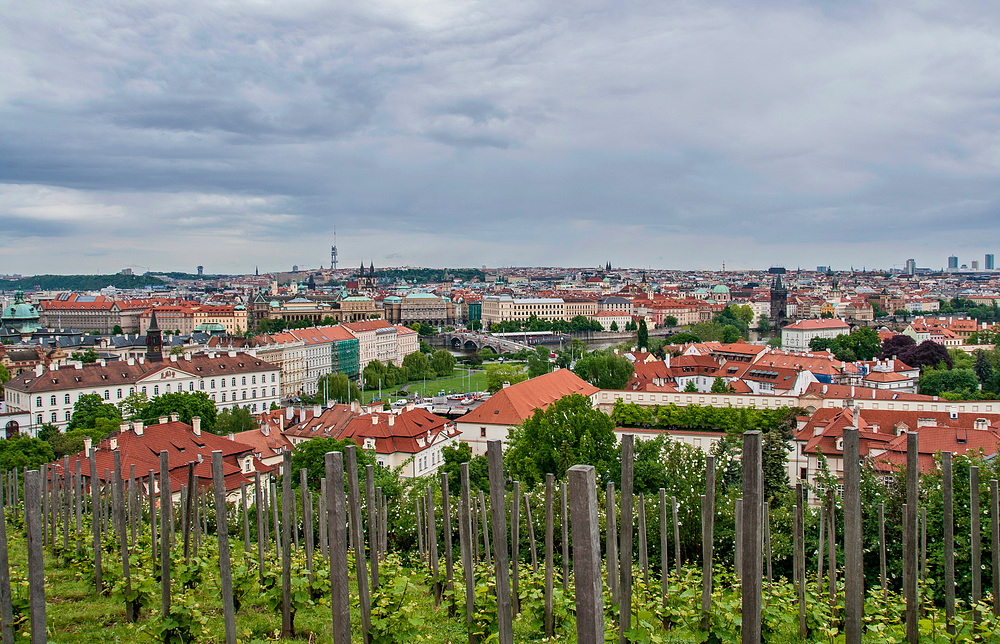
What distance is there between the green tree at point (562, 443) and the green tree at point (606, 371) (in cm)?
2310

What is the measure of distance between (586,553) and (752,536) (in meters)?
1.29

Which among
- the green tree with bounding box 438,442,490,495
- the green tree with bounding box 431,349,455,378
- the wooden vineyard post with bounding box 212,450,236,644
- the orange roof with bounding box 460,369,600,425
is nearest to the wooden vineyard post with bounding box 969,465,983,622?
the wooden vineyard post with bounding box 212,450,236,644

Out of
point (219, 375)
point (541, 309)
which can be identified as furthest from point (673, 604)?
point (541, 309)

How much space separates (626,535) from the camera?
469cm

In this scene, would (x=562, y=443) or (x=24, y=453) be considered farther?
(x=24, y=453)

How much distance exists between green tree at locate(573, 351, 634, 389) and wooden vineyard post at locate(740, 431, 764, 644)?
44163 mm

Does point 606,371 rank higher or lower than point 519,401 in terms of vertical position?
lower

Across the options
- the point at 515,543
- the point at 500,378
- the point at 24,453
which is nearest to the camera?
the point at 515,543

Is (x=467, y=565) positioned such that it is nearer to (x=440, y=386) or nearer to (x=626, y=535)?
(x=626, y=535)

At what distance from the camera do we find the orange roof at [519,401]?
110 ft

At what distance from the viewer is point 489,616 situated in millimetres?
6449

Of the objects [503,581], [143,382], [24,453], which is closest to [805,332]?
[143,382]

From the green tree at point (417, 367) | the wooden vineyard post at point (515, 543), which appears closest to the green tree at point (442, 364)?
the green tree at point (417, 367)

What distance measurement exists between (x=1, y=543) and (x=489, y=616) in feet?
12.0
